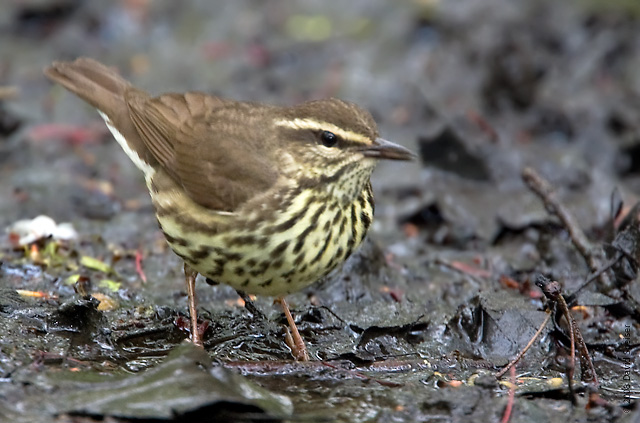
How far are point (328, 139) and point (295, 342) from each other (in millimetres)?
1249

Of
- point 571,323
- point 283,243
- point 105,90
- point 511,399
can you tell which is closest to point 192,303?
point 283,243

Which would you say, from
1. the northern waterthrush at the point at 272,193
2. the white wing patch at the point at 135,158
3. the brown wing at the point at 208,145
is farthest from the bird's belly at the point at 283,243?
the white wing patch at the point at 135,158

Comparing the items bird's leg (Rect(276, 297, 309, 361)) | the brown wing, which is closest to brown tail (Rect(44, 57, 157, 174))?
the brown wing

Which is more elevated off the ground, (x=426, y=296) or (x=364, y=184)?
(x=364, y=184)

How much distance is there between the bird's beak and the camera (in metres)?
4.97

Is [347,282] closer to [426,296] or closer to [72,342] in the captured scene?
[426,296]

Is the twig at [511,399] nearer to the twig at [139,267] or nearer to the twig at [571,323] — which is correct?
the twig at [571,323]

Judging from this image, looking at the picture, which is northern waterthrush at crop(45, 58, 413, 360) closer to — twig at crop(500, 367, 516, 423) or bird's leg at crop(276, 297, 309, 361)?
bird's leg at crop(276, 297, 309, 361)

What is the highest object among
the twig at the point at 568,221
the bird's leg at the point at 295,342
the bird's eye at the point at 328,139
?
the bird's eye at the point at 328,139

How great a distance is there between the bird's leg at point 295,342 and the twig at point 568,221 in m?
2.01

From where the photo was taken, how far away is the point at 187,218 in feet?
17.7

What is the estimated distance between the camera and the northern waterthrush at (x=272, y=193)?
503cm

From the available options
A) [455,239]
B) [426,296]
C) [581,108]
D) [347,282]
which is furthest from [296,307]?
[581,108]

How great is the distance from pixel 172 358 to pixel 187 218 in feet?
3.65
